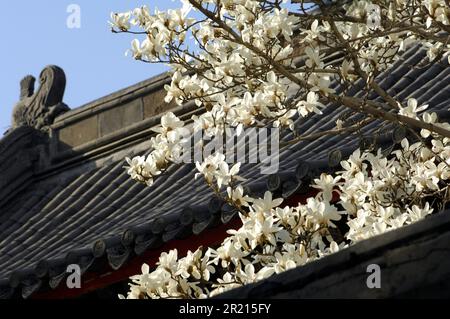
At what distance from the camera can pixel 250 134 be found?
10023mm

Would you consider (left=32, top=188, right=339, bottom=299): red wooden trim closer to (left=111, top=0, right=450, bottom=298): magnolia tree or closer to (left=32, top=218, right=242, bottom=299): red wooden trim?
(left=32, top=218, right=242, bottom=299): red wooden trim

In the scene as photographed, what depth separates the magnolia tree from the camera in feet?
17.8

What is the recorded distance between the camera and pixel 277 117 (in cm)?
561

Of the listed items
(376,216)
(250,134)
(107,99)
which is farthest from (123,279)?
(107,99)

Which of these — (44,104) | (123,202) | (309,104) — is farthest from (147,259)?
(44,104)

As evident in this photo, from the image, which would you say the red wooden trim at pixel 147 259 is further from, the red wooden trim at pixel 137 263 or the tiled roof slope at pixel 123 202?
the tiled roof slope at pixel 123 202

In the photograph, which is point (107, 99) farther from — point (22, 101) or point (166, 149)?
point (166, 149)

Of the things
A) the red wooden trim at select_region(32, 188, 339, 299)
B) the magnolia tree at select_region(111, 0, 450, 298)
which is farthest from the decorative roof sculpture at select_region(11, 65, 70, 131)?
the magnolia tree at select_region(111, 0, 450, 298)

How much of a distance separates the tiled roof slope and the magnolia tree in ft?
4.44

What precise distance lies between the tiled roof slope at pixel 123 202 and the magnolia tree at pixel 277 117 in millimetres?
1353

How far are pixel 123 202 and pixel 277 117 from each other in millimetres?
5717

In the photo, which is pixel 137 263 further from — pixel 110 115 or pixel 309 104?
pixel 110 115

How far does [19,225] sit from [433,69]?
443 cm

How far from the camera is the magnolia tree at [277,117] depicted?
544 cm
